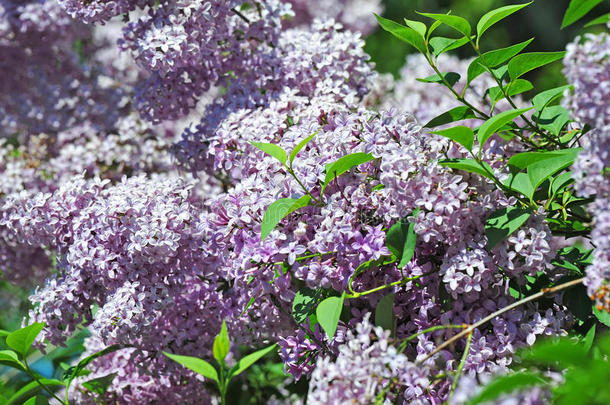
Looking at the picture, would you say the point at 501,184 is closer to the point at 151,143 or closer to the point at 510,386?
the point at 510,386

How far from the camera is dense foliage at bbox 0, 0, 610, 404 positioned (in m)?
1.03

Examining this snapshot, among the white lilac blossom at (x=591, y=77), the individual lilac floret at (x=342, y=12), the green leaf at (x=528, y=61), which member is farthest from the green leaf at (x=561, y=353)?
the individual lilac floret at (x=342, y=12)

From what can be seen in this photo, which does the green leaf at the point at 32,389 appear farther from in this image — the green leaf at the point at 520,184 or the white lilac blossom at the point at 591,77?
the white lilac blossom at the point at 591,77

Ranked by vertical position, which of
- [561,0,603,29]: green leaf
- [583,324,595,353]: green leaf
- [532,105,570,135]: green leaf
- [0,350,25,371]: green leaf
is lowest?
[583,324,595,353]: green leaf

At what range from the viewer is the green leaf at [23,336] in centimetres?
122

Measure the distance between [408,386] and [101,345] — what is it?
98 centimetres

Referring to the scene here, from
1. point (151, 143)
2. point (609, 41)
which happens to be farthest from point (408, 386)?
point (151, 143)

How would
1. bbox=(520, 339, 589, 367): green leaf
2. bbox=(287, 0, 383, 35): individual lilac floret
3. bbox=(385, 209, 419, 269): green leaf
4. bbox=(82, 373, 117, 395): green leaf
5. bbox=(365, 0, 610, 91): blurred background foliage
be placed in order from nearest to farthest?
bbox=(520, 339, 589, 367): green leaf
bbox=(385, 209, 419, 269): green leaf
bbox=(82, 373, 117, 395): green leaf
bbox=(287, 0, 383, 35): individual lilac floret
bbox=(365, 0, 610, 91): blurred background foliage

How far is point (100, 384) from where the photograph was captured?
1595 millimetres

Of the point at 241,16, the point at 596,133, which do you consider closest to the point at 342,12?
the point at 241,16

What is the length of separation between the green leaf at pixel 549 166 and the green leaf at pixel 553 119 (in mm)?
198

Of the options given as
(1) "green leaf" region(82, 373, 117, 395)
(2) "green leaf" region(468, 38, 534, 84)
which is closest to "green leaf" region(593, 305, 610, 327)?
(2) "green leaf" region(468, 38, 534, 84)

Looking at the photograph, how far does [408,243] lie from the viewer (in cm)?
115

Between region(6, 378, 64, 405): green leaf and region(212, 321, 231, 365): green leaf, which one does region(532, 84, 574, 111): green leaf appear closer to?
region(212, 321, 231, 365): green leaf
